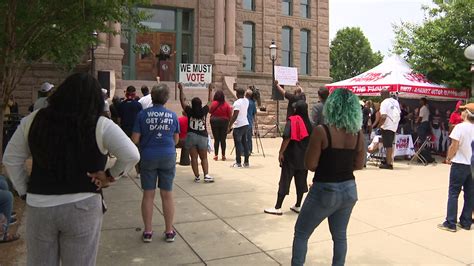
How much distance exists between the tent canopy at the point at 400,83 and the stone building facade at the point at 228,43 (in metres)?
7.24

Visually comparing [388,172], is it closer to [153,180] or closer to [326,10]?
[153,180]

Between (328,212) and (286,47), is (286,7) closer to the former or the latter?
(286,47)

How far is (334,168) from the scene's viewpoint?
3506 millimetres

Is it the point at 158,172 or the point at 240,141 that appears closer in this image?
the point at 158,172

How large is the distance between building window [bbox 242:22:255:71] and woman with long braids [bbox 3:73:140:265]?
23971 mm

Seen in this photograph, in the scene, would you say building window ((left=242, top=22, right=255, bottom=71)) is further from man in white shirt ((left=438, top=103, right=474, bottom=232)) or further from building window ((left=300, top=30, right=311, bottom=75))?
man in white shirt ((left=438, top=103, right=474, bottom=232))

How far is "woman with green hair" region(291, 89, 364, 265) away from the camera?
351 cm

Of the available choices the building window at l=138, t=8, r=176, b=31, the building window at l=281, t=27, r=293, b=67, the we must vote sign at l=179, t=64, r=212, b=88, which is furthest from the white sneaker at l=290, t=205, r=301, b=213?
the building window at l=281, t=27, r=293, b=67

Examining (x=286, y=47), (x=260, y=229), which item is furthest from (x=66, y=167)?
(x=286, y=47)

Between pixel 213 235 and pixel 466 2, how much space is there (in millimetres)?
12085

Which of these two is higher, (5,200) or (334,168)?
(334,168)

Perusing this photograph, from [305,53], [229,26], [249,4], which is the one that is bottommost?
[305,53]

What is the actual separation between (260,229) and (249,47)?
21.7 meters

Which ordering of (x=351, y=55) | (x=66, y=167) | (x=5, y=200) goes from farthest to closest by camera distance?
(x=351, y=55) < (x=5, y=200) < (x=66, y=167)
